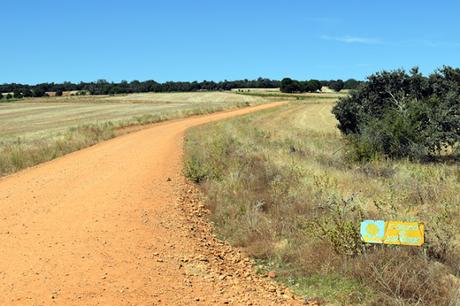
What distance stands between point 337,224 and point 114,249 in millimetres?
3000

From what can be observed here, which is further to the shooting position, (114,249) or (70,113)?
(70,113)

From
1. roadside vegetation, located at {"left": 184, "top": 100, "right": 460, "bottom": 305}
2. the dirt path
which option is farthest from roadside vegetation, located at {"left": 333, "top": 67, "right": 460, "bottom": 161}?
the dirt path

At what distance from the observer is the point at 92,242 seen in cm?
714

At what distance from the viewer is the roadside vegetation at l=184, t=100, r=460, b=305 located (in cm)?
554

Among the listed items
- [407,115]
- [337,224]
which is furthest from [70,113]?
[337,224]

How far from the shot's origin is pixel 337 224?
6.64m

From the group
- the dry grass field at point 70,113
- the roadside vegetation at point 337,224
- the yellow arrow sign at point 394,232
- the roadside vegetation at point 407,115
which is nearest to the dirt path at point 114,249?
the roadside vegetation at point 337,224

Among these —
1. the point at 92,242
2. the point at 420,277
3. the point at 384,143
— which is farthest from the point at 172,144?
the point at 420,277

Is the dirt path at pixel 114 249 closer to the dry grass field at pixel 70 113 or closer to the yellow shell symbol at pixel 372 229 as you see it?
the yellow shell symbol at pixel 372 229

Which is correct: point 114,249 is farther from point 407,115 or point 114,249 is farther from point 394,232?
point 407,115

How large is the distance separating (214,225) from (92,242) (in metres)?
2.46

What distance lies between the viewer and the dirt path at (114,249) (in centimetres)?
552

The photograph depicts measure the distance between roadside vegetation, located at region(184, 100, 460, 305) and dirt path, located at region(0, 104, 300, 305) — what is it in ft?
1.54

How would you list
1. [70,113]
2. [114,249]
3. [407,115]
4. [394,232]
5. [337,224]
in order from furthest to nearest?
[70,113], [407,115], [114,249], [337,224], [394,232]
